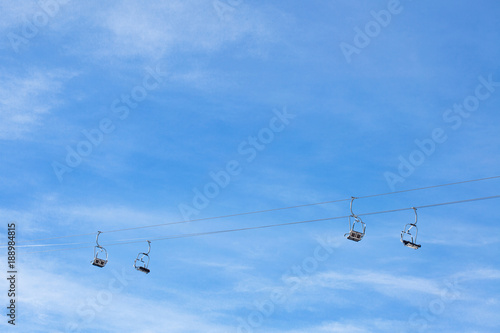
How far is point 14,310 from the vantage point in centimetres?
4053

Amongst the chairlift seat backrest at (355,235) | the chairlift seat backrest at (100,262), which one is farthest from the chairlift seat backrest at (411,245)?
the chairlift seat backrest at (100,262)

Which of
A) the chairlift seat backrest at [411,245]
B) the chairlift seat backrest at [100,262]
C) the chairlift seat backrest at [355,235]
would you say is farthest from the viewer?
the chairlift seat backrest at [100,262]

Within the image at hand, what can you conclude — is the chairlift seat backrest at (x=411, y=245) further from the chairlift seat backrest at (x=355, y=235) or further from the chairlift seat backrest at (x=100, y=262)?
the chairlift seat backrest at (x=100, y=262)

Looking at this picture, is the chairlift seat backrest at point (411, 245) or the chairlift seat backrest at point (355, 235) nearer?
the chairlift seat backrest at point (411, 245)

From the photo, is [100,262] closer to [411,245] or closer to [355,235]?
[355,235]

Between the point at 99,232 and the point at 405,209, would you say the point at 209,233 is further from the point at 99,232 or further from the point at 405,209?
the point at 405,209

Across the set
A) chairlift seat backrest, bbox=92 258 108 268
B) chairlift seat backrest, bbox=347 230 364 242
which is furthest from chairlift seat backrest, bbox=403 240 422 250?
chairlift seat backrest, bbox=92 258 108 268

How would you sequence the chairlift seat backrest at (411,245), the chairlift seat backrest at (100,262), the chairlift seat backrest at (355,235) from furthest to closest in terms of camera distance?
1. the chairlift seat backrest at (100,262)
2. the chairlift seat backrest at (355,235)
3. the chairlift seat backrest at (411,245)

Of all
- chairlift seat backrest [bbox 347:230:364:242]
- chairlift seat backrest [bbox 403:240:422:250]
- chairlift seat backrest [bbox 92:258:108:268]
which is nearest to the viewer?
chairlift seat backrest [bbox 403:240:422:250]

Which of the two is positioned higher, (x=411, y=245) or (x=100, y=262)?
(x=100, y=262)

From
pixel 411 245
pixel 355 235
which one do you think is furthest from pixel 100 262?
pixel 411 245

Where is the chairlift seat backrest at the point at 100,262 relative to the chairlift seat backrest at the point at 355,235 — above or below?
above

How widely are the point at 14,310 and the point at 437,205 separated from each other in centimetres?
2364

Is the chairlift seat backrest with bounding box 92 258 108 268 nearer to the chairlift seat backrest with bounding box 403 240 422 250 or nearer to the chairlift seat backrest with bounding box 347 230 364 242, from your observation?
the chairlift seat backrest with bounding box 347 230 364 242
